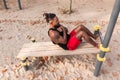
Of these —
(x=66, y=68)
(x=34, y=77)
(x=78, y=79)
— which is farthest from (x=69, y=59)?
(x=34, y=77)

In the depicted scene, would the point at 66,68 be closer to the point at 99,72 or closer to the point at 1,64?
the point at 99,72

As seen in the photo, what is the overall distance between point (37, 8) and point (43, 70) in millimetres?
3544

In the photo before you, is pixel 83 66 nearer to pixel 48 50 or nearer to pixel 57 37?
pixel 48 50

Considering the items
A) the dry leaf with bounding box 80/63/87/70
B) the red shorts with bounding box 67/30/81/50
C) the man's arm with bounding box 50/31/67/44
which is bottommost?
the dry leaf with bounding box 80/63/87/70

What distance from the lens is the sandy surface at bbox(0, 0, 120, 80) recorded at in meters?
4.19

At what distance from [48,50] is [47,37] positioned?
146cm

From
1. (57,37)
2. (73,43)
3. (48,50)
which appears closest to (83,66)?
(73,43)

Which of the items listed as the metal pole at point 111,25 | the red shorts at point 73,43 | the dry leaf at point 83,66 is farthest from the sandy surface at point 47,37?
the red shorts at point 73,43

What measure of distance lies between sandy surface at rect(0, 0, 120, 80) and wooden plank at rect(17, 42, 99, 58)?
1.44ft

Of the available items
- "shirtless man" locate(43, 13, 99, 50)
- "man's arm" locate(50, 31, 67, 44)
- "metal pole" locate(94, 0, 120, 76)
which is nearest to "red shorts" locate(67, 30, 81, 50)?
"shirtless man" locate(43, 13, 99, 50)

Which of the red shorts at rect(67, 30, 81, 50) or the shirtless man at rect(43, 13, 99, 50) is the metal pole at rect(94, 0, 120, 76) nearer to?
the shirtless man at rect(43, 13, 99, 50)

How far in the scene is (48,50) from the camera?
4.04 m

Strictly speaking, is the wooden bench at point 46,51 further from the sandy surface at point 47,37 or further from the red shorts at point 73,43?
the sandy surface at point 47,37

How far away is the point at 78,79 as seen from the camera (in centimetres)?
407
